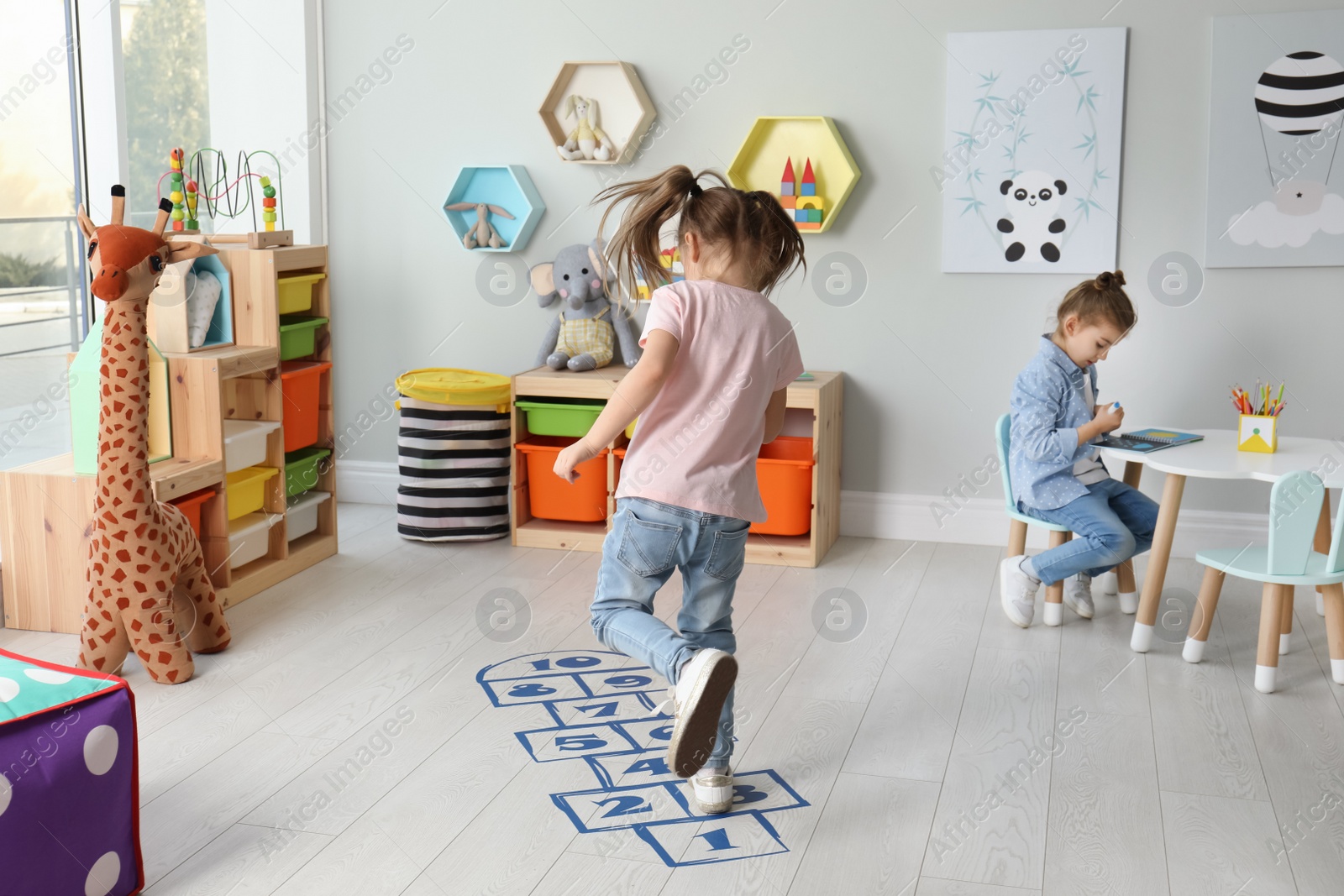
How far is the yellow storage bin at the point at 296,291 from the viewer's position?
3334 millimetres

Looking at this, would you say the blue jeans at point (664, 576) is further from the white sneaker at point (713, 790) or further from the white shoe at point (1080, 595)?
the white shoe at point (1080, 595)

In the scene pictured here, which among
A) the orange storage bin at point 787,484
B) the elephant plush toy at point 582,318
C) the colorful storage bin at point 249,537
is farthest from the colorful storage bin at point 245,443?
the orange storage bin at point 787,484

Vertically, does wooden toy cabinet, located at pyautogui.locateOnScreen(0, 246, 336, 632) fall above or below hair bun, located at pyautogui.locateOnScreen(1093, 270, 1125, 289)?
below

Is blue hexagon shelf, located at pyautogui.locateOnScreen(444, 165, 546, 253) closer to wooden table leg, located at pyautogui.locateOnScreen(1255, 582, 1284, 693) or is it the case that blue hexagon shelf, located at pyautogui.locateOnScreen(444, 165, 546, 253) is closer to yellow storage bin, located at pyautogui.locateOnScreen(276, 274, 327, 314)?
yellow storage bin, located at pyautogui.locateOnScreen(276, 274, 327, 314)

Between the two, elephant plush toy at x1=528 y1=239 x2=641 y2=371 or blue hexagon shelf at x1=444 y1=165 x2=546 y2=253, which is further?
blue hexagon shelf at x1=444 y1=165 x2=546 y2=253

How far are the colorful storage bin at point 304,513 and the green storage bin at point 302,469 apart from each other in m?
0.03

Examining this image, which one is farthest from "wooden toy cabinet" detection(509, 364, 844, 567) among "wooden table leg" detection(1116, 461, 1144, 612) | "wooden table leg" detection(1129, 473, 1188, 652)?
"wooden table leg" detection(1129, 473, 1188, 652)

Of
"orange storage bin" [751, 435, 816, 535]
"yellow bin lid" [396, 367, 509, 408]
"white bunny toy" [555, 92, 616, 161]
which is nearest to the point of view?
"orange storage bin" [751, 435, 816, 535]

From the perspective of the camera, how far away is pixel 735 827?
1.95 meters

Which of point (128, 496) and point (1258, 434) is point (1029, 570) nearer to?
point (1258, 434)

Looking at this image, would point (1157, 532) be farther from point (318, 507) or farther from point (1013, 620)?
point (318, 507)

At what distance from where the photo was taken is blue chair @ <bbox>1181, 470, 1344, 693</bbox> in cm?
249

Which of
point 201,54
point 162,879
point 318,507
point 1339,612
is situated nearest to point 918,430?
point 1339,612

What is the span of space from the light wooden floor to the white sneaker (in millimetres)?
47
